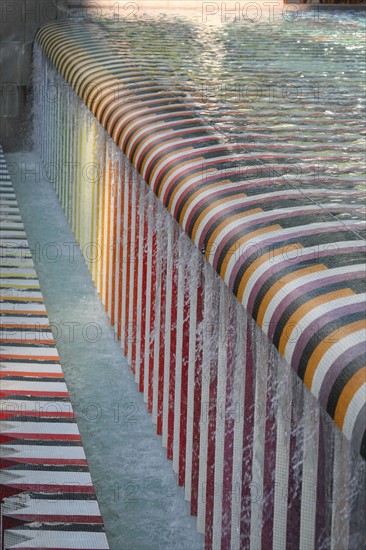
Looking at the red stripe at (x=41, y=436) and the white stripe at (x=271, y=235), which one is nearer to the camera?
the white stripe at (x=271, y=235)

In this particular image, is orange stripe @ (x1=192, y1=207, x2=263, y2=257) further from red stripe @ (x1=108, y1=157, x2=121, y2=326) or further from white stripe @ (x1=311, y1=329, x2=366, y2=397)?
red stripe @ (x1=108, y1=157, x2=121, y2=326)

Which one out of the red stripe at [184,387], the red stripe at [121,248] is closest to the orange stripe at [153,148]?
the red stripe at [184,387]

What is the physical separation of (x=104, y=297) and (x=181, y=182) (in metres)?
1.81

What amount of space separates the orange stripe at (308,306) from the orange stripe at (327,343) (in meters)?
0.10

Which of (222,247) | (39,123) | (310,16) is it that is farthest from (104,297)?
(310,16)

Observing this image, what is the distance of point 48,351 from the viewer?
12.1 feet

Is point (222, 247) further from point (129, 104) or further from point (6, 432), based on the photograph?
point (129, 104)

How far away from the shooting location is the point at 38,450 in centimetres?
293

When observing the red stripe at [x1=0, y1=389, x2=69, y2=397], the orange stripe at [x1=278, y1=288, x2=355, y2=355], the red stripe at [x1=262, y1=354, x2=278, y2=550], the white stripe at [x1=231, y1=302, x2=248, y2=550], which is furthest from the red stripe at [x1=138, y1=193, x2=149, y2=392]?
the orange stripe at [x1=278, y1=288, x2=355, y2=355]

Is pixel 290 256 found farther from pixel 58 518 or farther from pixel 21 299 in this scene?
pixel 21 299

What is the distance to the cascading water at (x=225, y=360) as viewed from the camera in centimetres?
201

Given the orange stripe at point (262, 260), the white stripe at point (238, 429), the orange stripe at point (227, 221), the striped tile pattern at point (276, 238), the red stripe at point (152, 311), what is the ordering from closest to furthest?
the striped tile pattern at point (276, 238), the orange stripe at point (262, 260), the orange stripe at point (227, 221), the white stripe at point (238, 429), the red stripe at point (152, 311)

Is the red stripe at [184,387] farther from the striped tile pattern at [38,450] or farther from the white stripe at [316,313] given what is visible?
the white stripe at [316,313]

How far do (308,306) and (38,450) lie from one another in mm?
1319
